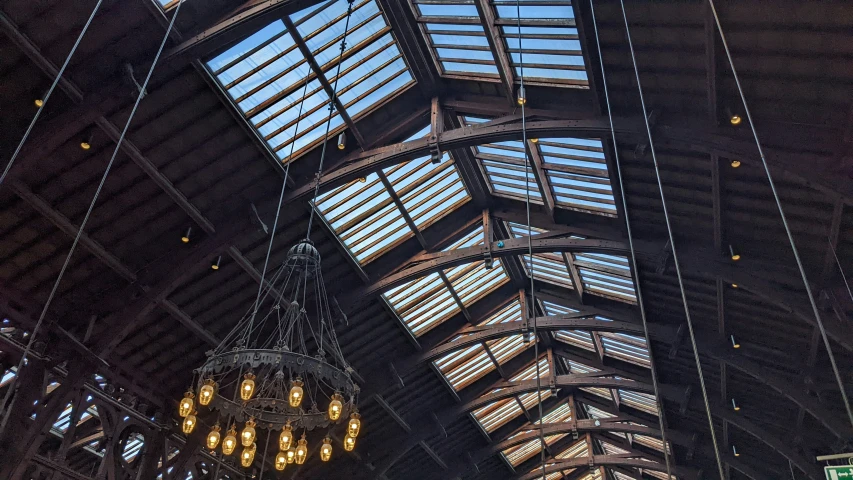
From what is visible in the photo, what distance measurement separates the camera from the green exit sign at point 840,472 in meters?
5.28

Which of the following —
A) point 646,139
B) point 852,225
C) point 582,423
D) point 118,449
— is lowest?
point 118,449

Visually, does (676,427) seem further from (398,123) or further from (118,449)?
(118,449)

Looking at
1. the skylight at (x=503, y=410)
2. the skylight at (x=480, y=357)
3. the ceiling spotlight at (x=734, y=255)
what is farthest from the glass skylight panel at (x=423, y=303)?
the ceiling spotlight at (x=734, y=255)

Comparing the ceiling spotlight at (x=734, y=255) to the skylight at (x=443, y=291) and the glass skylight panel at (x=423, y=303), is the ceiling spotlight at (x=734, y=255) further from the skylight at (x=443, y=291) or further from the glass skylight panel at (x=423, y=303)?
the glass skylight panel at (x=423, y=303)

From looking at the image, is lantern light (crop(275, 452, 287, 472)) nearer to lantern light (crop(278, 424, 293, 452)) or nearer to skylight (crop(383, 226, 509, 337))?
lantern light (crop(278, 424, 293, 452))

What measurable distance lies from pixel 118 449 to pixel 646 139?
44.4ft

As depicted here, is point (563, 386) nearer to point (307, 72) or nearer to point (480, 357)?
point (480, 357)

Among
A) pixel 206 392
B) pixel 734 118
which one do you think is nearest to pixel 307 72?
pixel 206 392

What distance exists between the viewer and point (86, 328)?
13.7m

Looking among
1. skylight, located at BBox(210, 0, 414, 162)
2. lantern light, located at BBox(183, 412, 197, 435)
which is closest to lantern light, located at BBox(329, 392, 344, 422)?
lantern light, located at BBox(183, 412, 197, 435)

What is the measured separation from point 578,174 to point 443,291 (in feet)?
21.6

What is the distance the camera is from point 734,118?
9539 mm

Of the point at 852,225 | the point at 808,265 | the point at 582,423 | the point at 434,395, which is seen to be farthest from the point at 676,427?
the point at 852,225

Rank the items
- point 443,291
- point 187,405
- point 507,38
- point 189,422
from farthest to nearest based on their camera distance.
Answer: point 443,291
point 507,38
point 189,422
point 187,405
